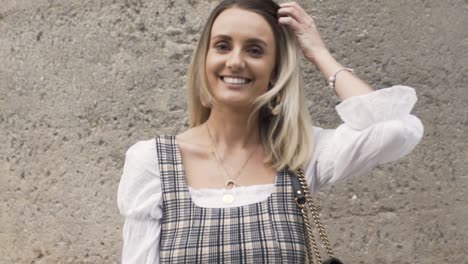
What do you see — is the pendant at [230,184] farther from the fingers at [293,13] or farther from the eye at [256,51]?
the fingers at [293,13]

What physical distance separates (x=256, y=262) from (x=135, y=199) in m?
0.36

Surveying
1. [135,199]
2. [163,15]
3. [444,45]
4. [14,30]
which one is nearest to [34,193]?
[14,30]

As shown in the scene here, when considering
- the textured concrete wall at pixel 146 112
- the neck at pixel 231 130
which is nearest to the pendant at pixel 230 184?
the neck at pixel 231 130

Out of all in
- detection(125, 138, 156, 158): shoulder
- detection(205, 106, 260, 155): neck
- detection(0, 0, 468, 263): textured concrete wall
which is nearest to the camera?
detection(125, 138, 156, 158): shoulder

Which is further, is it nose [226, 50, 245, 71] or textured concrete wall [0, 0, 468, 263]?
textured concrete wall [0, 0, 468, 263]

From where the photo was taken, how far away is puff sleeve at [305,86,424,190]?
1.83 metres

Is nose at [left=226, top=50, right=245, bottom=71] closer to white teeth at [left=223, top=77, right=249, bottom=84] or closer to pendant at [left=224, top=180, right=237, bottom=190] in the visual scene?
white teeth at [left=223, top=77, right=249, bottom=84]

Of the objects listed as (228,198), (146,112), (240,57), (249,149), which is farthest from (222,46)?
(146,112)

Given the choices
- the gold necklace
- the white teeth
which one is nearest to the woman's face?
the white teeth

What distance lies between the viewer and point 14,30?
125 inches

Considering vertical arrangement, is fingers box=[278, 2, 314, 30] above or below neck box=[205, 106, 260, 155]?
above

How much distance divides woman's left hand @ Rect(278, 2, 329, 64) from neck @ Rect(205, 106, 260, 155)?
25 centimetres

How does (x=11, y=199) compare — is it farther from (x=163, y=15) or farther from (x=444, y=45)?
(x=444, y=45)

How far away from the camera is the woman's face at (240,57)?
190cm
